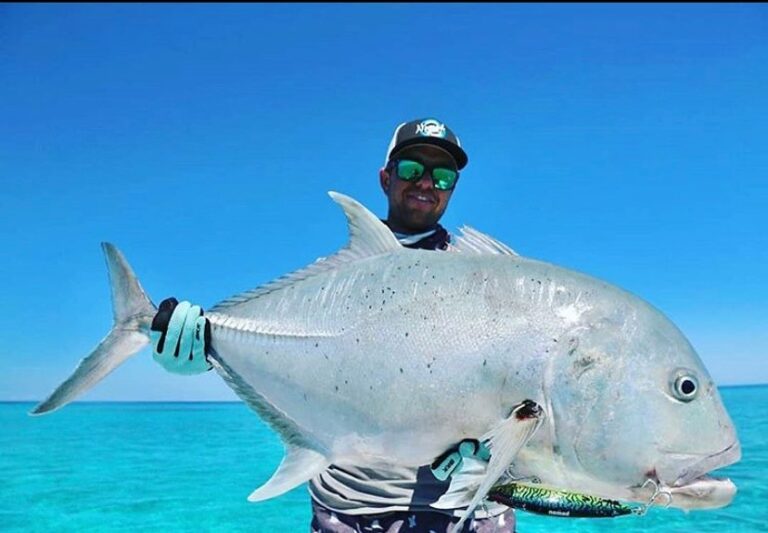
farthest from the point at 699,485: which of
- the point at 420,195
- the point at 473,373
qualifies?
the point at 420,195

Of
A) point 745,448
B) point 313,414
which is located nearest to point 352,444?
point 313,414

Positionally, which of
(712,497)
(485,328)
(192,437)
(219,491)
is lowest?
(192,437)

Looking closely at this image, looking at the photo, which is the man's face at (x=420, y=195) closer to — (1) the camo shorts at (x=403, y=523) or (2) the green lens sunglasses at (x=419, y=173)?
(2) the green lens sunglasses at (x=419, y=173)

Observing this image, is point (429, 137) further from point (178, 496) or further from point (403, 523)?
point (178, 496)

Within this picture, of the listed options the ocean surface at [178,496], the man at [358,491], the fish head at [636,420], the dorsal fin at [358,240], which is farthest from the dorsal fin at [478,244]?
the ocean surface at [178,496]

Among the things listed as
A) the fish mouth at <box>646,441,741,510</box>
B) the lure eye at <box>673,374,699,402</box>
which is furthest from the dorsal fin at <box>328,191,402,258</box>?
the fish mouth at <box>646,441,741,510</box>

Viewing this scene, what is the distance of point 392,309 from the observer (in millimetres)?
2119

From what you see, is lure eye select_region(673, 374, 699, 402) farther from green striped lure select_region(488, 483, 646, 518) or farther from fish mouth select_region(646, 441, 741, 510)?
green striped lure select_region(488, 483, 646, 518)

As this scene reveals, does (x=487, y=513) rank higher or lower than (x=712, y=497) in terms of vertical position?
lower

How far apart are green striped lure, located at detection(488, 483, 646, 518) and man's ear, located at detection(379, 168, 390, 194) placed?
175cm

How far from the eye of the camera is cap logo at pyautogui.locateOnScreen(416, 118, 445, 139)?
2968 millimetres

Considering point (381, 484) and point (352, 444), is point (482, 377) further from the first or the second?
point (381, 484)

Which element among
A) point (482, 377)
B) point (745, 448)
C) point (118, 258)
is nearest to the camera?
point (482, 377)

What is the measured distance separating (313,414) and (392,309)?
478mm
